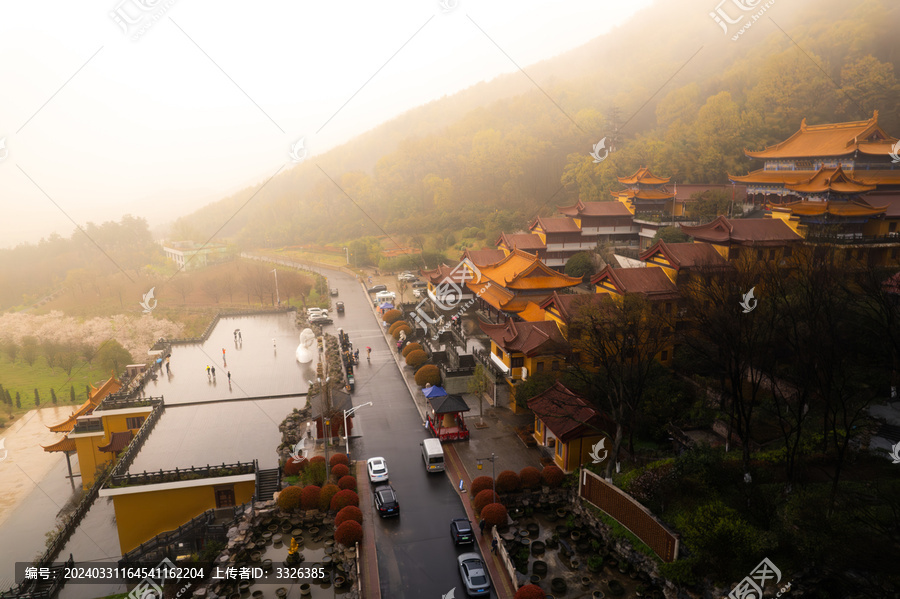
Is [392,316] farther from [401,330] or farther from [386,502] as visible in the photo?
[386,502]

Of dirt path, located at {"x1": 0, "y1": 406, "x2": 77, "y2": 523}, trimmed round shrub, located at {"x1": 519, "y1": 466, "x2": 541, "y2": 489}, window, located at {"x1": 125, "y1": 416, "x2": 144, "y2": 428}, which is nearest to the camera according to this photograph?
trimmed round shrub, located at {"x1": 519, "y1": 466, "x2": 541, "y2": 489}

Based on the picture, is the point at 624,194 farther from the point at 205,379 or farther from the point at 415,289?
the point at 205,379

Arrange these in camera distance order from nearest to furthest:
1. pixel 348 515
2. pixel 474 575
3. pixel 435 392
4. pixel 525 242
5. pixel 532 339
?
pixel 474 575, pixel 348 515, pixel 532 339, pixel 435 392, pixel 525 242

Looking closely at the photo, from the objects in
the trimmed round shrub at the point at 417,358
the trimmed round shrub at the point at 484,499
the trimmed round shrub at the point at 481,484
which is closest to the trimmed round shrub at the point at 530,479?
the trimmed round shrub at the point at 481,484

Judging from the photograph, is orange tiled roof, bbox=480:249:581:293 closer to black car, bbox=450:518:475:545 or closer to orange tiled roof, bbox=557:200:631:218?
orange tiled roof, bbox=557:200:631:218

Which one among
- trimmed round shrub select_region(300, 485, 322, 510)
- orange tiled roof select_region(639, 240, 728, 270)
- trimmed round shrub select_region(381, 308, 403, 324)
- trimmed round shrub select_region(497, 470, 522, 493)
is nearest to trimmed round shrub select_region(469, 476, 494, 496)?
trimmed round shrub select_region(497, 470, 522, 493)

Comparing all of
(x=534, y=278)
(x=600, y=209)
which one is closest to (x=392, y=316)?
(x=534, y=278)

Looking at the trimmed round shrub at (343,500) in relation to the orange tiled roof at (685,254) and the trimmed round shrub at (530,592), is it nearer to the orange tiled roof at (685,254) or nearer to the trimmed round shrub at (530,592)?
the trimmed round shrub at (530,592)
